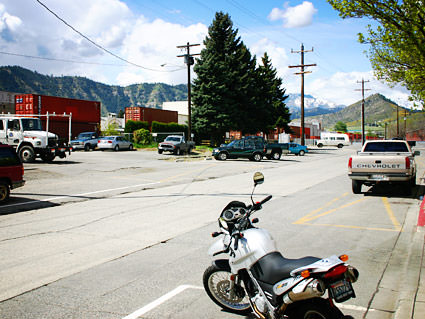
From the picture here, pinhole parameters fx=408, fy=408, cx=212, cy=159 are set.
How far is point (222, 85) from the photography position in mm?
47656

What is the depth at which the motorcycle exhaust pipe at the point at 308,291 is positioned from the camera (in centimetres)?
333

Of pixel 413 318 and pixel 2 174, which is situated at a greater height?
pixel 2 174

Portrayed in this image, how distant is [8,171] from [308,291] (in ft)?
37.0

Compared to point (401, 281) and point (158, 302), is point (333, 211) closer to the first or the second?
point (401, 281)

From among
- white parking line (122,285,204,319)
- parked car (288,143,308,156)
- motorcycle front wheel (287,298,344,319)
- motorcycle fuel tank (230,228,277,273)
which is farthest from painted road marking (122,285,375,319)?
parked car (288,143,308,156)

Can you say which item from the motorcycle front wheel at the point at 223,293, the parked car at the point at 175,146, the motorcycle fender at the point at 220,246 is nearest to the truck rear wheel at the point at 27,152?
the parked car at the point at 175,146

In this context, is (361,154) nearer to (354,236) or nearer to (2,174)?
(354,236)

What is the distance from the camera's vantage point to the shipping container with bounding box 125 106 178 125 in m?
57.7

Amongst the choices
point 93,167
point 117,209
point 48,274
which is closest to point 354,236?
point 48,274

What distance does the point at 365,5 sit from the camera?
35.7ft

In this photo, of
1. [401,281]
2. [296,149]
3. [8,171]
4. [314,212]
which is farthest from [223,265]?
[296,149]

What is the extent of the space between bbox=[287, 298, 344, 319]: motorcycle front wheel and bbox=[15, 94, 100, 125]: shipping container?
45.4m

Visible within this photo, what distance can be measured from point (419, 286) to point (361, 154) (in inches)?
377

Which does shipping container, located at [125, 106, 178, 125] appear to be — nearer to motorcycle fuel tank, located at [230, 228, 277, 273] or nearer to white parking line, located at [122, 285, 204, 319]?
white parking line, located at [122, 285, 204, 319]
